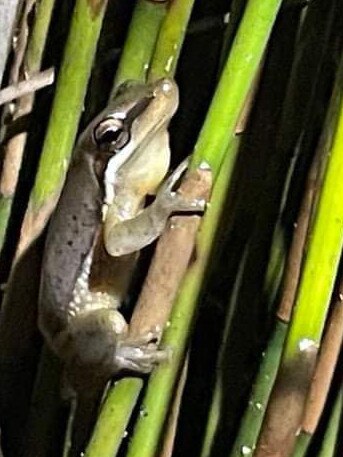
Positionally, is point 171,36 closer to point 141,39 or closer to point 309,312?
point 141,39

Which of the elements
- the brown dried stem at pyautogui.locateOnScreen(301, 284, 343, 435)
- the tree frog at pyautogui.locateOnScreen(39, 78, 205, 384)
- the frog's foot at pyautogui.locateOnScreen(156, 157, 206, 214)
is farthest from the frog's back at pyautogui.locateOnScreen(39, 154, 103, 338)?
the brown dried stem at pyautogui.locateOnScreen(301, 284, 343, 435)

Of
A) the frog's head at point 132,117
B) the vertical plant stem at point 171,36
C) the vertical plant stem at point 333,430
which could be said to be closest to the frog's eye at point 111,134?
the frog's head at point 132,117

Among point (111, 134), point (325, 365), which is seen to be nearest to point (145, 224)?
point (111, 134)

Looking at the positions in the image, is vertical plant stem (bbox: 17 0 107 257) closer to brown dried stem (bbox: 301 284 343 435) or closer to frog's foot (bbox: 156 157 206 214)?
frog's foot (bbox: 156 157 206 214)

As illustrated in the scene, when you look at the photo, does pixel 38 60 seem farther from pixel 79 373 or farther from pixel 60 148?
pixel 79 373

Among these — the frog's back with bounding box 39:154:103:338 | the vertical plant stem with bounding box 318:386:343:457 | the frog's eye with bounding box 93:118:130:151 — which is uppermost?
the frog's eye with bounding box 93:118:130:151

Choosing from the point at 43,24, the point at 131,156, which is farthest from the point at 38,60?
the point at 131,156

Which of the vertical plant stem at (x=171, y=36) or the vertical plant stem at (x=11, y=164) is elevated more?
the vertical plant stem at (x=171, y=36)

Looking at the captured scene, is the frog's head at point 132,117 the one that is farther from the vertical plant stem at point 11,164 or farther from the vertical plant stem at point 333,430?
the vertical plant stem at point 333,430
